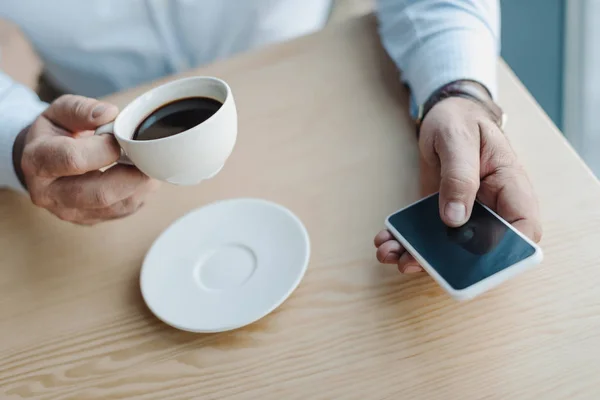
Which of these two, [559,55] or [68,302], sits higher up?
[68,302]

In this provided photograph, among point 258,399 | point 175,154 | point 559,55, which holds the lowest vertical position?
point 559,55

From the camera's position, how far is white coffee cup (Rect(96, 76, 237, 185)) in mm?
544

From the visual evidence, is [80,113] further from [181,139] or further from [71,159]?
[181,139]

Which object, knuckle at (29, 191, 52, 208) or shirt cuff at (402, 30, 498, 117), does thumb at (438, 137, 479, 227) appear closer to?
shirt cuff at (402, 30, 498, 117)

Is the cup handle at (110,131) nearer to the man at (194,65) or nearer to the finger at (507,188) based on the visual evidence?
the man at (194,65)

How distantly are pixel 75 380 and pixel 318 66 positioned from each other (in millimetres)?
562

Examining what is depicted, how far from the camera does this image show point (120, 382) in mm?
571

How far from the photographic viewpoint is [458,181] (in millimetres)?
574

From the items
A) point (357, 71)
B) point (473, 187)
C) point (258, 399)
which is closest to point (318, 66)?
point (357, 71)

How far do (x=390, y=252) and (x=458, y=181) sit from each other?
10 centimetres

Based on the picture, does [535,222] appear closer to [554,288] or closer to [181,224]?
[554,288]

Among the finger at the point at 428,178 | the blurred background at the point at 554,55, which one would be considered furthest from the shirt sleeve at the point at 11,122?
the finger at the point at 428,178

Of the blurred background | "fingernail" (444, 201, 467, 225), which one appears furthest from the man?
the blurred background

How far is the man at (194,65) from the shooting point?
61 centimetres
